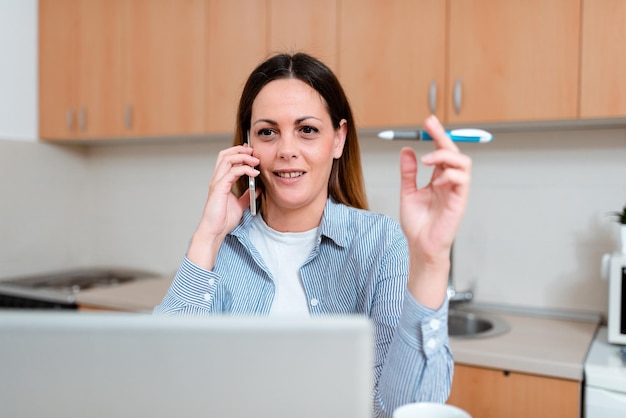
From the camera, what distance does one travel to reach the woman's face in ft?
4.22

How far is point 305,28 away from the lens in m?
2.26

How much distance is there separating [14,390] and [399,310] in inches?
32.1

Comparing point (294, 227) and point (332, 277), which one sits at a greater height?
point (294, 227)

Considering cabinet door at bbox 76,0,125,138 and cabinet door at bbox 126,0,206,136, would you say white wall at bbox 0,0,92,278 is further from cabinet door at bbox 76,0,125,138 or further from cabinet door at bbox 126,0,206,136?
cabinet door at bbox 126,0,206,136

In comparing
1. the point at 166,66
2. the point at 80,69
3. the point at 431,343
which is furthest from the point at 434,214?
the point at 80,69

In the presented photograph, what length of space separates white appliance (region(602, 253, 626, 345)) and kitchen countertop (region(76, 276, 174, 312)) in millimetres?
1596

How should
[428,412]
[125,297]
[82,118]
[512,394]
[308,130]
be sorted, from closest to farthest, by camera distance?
[428,412] → [308,130] → [512,394] → [125,297] → [82,118]

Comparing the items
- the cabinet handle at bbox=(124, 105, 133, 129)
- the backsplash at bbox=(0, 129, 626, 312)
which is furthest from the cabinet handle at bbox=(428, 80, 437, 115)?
the cabinet handle at bbox=(124, 105, 133, 129)

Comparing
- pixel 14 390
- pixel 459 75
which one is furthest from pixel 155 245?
pixel 14 390

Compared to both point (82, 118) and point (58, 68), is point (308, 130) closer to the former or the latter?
point (82, 118)

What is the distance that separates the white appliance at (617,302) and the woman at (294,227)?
2.83 feet

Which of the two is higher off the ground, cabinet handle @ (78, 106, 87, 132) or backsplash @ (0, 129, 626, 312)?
cabinet handle @ (78, 106, 87, 132)

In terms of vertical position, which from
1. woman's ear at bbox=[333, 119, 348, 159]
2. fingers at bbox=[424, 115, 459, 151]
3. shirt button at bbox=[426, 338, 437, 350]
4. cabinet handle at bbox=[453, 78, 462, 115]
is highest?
cabinet handle at bbox=[453, 78, 462, 115]

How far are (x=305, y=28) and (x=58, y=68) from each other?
1.43 meters
